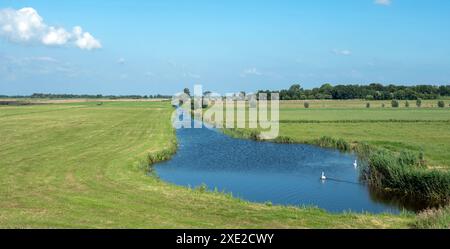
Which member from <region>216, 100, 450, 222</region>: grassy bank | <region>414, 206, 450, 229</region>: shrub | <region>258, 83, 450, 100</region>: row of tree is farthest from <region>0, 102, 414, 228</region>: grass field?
<region>258, 83, 450, 100</region>: row of tree

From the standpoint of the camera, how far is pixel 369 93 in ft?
552

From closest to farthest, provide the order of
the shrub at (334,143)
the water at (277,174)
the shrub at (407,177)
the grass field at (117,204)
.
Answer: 1. the grass field at (117,204)
2. the shrub at (407,177)
3. the water at (277,174)
4. the shrub at (334,143)

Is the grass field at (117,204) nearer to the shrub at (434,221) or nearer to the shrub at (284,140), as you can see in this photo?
the shrub at (434,221)

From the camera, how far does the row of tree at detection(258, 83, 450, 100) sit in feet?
488

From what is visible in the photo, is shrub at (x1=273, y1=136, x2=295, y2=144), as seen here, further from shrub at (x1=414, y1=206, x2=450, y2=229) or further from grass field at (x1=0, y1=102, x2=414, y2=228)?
shrub at (x1=414, y1=206, x2=450, y2=229)

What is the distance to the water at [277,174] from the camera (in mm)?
22375

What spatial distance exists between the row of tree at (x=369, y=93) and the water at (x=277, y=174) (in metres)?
116

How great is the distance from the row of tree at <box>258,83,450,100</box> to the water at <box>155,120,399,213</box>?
115605mm

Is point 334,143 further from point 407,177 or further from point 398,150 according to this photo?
point 407,177

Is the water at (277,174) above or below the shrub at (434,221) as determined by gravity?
below

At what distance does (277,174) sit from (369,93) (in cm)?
14761

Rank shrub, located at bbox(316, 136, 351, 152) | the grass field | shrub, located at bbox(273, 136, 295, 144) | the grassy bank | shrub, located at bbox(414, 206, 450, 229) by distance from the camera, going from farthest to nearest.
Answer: shrub, located at bbox(273, 136, 295, 144)
shrub, located at bbox(316, 136, 351, 152)
the grassy bank
the grass field
shrub, located at bbox(414, 206, 450, 229)

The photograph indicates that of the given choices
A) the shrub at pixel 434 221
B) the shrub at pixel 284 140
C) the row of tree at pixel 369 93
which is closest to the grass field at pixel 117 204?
the shrub at pixel 434 221
